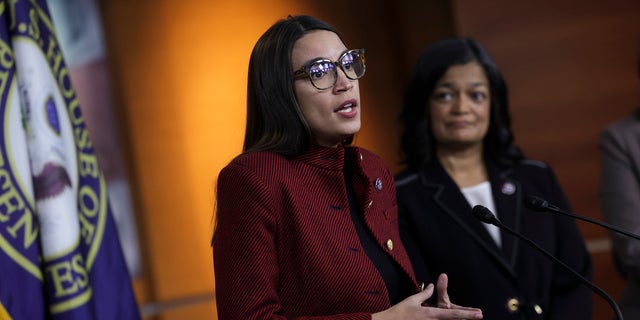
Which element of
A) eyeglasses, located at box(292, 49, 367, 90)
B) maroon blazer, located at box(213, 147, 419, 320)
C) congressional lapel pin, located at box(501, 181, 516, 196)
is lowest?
congressional lapel pin, located at box(501, 181, 516, 196)

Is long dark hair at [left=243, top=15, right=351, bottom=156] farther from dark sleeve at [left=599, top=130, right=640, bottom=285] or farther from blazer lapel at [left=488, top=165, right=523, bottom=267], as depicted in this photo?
dark sleeve at [left=599, top=130, right=640, bottom=285]

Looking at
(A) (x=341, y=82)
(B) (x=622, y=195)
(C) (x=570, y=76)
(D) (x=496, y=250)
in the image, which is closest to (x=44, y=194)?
(A) (x=341, y=82)

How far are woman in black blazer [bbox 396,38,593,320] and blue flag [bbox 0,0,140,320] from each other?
105 centimetres

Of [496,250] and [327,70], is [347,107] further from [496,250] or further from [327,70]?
[496,250]

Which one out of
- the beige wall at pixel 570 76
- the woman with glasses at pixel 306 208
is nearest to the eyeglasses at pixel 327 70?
the woman with glasses at pixel 306 208

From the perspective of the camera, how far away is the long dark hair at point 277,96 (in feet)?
5.89

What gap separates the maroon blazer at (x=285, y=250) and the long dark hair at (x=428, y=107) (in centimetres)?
99

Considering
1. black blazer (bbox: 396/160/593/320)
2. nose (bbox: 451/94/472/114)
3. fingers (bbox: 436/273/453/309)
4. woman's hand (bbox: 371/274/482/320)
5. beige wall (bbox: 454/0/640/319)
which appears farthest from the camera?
beige wall (bbox: 454/0/640/319)

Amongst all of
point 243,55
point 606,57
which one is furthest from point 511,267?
point 243,55

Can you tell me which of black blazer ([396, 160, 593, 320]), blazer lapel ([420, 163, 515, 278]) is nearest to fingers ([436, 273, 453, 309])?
black blazer ([396, 160, 593, 320])

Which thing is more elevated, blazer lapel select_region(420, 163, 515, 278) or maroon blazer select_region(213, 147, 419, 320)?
maroon blazer select_region(213, 147, 419, 320)

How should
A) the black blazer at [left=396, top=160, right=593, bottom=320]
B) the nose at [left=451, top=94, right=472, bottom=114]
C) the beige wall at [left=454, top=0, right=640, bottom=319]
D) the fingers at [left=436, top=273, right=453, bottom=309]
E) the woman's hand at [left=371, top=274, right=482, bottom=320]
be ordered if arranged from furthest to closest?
the beige wall at [left=454, top=0, right=640, bottom=319]
the nose at [left=451, top=94, right=472, bottom=114]
the black blazer at [left=396, top=160, right=593, bottom=320]
the fingers at [left=436, top=273, right=453, bottom=309]
the woman's hand at [left=371, top=274, right=482, bottom=320]

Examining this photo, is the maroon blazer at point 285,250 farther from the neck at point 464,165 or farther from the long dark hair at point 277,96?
the neck at point 464,165

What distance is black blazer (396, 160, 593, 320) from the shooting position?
2518mm
